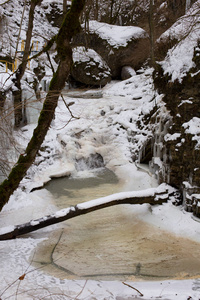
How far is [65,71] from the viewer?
4.26 meters

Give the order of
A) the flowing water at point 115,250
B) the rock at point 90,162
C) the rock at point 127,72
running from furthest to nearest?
the rock at point 127,72 < the rock at point 90,162 < the flowing water at point 115,250

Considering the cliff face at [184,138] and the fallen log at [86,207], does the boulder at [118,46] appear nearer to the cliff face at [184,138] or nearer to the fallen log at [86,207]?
the cliff face at [184,138]

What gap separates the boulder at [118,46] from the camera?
16719mm

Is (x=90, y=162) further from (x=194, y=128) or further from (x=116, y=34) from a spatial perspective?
(x=116, y=34)

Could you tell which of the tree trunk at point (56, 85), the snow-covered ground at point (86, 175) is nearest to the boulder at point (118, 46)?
the snow-covered ground at point (86, 175)

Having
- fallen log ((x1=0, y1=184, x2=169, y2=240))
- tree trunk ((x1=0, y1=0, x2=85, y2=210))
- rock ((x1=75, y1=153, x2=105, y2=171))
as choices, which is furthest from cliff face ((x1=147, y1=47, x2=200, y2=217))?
tree trunk ((x1=0, y1=0, x2=85, y2=210))

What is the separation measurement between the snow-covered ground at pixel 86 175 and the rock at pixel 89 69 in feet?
2.08

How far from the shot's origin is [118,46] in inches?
658

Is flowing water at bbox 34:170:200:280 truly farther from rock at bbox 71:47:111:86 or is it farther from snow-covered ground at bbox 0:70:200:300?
rock at bbox 71:47:111:86

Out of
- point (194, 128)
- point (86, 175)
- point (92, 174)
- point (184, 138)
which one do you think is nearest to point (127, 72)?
point (92, 174)

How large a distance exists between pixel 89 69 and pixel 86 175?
794 cm

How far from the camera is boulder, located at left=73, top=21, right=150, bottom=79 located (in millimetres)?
16719

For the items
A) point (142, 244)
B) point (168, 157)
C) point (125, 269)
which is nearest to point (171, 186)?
point (168, 157)

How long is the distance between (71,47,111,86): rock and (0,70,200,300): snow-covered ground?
63 cm
